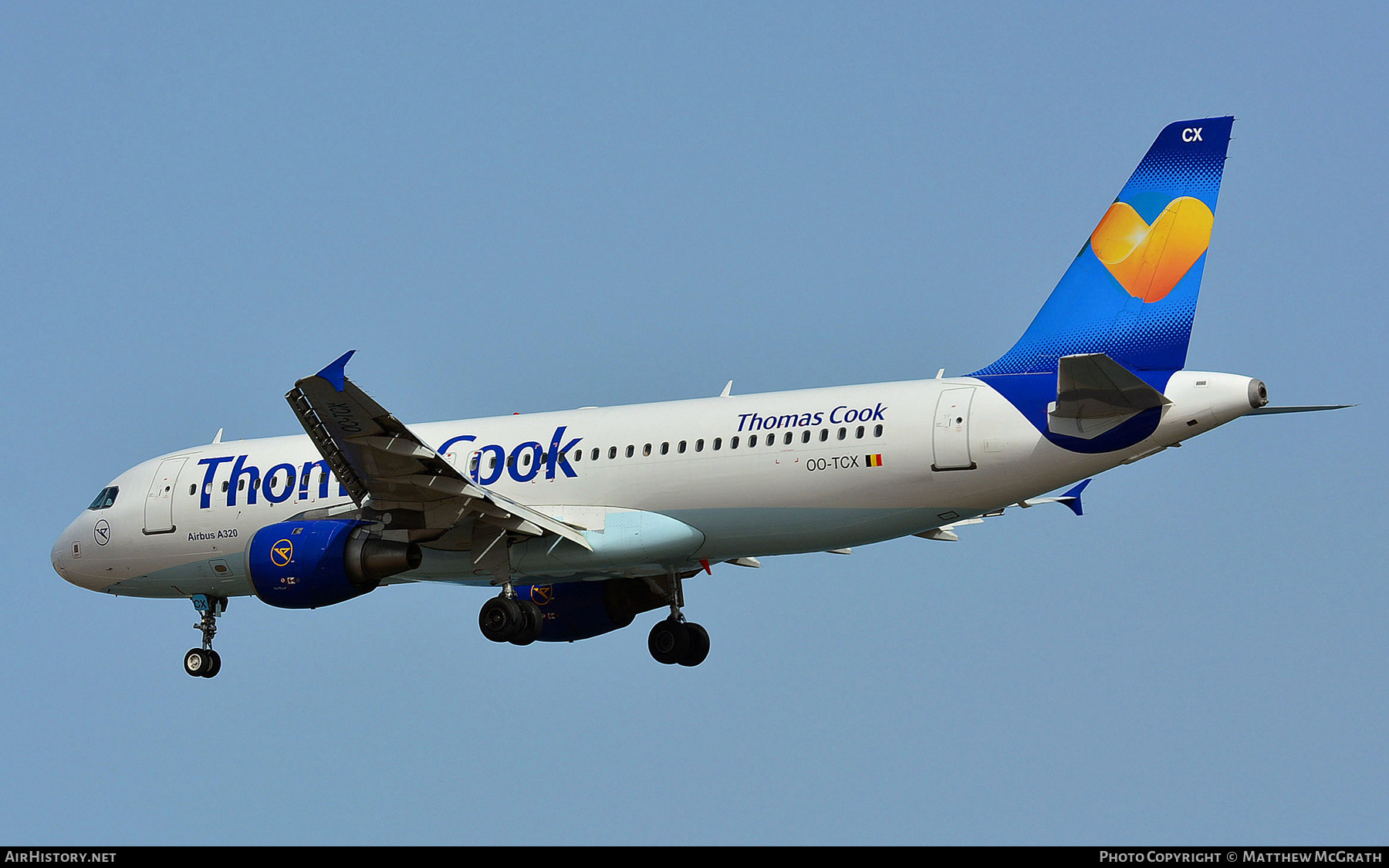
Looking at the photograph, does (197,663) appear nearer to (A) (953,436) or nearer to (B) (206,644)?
(B) (206,644)

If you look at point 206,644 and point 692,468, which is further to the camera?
point 206,644

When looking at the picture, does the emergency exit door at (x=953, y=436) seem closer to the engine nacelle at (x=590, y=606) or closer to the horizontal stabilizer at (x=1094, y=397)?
the horizontal stabilizer at (x=1094, y=397)

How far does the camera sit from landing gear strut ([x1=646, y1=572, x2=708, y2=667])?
2934 centimetres

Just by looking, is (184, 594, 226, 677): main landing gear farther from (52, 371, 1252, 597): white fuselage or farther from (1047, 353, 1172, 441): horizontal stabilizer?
(1047, 353, 1172, 441): horizontal stabilizer

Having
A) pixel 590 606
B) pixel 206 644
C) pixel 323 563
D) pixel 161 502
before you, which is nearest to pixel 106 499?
pixel 161 502

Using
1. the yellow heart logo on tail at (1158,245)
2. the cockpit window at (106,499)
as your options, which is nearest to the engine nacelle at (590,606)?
the cockpit window at (106,499)

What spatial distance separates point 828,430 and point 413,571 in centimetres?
736

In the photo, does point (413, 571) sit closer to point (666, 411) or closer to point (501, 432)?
point (501, 432)

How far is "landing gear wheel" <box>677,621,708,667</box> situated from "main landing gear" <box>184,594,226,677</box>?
8238 mm

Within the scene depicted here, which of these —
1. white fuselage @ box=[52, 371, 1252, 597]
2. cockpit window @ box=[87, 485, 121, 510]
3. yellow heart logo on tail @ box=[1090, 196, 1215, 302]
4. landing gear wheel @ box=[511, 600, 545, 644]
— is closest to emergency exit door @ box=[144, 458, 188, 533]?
white fuselage @ box=[52, 371, 1252, 597]

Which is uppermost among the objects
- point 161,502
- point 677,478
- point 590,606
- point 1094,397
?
point 161,502

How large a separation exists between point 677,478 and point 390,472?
Result: 4.28 meters

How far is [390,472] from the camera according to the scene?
84.1 feet

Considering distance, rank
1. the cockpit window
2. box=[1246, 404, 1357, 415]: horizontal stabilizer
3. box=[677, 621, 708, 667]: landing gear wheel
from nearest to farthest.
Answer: box=[1246, 404, 1357, 415]: horizontal stabilizer
box=[677, 621, 708, 667]: landing gear wheel
the cockpit window
